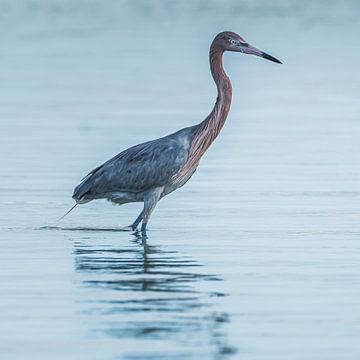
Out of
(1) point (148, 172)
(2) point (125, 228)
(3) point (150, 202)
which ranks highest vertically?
(1) point (148, 172)

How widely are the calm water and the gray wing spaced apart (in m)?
0.35

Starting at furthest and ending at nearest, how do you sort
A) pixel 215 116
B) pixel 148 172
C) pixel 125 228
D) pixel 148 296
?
pixel 215 116 → pixel 125 228 → pixel 148 172 → pixel 148 296

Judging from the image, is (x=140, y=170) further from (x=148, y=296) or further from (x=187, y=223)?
(x=148, y=296)

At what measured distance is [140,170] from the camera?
49.1 ft

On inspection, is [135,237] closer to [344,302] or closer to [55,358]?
[344,302]

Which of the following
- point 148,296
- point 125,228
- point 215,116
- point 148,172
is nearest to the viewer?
point 148,296

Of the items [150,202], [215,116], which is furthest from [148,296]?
[215,116]

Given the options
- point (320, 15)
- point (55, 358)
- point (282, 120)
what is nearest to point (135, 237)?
point (55, 358)

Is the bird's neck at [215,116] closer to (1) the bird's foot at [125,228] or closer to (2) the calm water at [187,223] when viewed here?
(2) the calm water at [187,223]

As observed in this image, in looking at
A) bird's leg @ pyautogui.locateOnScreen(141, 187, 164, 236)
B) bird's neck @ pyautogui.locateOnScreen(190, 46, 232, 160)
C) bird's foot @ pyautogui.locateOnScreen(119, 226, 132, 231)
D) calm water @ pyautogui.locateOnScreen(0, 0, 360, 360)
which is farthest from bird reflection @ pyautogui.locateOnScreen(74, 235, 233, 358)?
bird's neck @ pyautogui.locateOnScreen(190, 46, 232, 160)

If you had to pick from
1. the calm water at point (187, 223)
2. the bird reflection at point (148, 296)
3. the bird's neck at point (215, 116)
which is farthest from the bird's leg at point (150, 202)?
the bird reflection at point (148, 296)

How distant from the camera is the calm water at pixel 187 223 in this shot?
10344mm

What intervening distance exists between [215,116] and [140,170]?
988mm

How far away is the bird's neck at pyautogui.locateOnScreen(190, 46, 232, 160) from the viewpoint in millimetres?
15305
